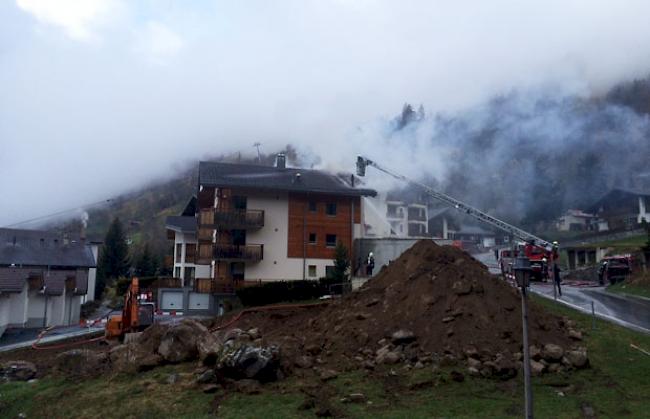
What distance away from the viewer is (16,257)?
192ft

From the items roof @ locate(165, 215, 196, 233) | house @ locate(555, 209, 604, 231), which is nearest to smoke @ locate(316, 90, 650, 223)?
house @ locate(555, 209, 604, 231)

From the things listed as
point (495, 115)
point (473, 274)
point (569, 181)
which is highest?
point (495, 115)

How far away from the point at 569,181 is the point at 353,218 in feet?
206

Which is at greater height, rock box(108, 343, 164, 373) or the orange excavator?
the orange excavator

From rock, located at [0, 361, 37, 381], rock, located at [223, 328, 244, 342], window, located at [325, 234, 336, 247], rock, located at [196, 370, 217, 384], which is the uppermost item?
window, located at [325, 234, 336, 247]

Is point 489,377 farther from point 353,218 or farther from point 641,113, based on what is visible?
point 641,113

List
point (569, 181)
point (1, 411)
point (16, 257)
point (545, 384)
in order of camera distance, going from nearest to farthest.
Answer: point (545, 384) < point (1, 411) < point (16, 257) < point (569, 181)

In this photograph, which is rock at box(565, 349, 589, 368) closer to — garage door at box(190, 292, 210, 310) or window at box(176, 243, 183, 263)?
garage door at box(190, 292, 210, 310)

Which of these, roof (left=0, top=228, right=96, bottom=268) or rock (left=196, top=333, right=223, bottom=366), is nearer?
rock (left=196, top=333, right=223, bottom=366)

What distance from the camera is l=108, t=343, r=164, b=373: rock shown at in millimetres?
21359

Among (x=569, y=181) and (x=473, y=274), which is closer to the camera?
(x=473, y=274)

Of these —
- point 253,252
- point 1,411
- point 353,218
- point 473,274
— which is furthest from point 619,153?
point 1,411

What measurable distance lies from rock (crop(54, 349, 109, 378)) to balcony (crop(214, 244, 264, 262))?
62.8 feet

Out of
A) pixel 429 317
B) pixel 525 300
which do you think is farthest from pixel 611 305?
pixel 525 300
